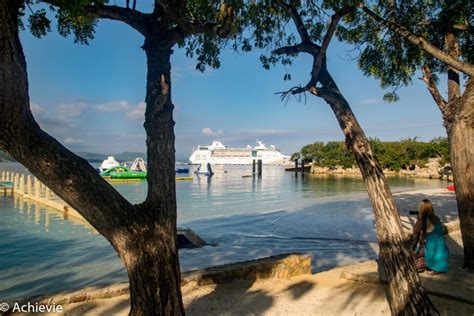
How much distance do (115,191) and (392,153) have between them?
6743cm

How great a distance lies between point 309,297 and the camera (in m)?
4.88

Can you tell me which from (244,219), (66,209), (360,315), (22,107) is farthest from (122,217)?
(66,209)

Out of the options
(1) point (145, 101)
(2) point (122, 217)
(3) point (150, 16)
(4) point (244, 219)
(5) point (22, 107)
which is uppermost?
(3) point (150, 16)

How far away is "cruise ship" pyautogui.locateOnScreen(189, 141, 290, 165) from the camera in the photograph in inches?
4596

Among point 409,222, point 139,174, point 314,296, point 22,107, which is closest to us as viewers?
point 22,107

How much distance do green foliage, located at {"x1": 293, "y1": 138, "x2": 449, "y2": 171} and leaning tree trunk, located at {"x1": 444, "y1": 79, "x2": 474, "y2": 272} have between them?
48.1 meters

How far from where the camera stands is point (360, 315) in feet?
13.7

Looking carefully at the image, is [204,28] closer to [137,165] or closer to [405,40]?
[405,40]

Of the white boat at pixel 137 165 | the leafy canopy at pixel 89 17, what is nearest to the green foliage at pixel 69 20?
the leafy canopy at pixel 89 17

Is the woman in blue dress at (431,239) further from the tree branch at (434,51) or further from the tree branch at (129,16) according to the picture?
the tree branch at (129,16)

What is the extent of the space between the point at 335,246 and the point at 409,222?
3.33 meters

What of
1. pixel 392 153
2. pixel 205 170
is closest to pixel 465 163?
pixel 205 170

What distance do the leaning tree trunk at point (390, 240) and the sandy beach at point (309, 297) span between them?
0.59 metres

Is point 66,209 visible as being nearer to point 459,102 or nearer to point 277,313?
point 277,313
